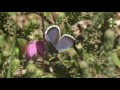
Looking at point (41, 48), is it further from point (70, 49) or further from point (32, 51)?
point (70, 49)

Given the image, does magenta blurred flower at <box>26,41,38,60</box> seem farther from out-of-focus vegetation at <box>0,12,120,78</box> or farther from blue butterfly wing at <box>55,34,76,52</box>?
blue butterfly wing at <box>55,34,76,52</box>

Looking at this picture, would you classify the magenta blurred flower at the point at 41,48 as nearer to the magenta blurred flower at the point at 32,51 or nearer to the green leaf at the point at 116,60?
the magenta blurred flower at the point at 32,51

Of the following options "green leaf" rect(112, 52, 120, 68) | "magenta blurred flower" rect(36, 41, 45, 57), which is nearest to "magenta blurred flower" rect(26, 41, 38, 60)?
"magenta blurred flower" rect(36, 41, 45, 57)

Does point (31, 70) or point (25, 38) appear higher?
point (25, 38)

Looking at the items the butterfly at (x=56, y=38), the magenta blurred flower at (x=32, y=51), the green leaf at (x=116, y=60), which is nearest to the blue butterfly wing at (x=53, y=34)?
the butterfly at (x=56, y=38)

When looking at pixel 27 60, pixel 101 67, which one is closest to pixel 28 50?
pixel 27 60

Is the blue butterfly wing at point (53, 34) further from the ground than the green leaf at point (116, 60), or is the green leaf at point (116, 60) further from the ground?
the blue butterfly wing at point (53, 34)
